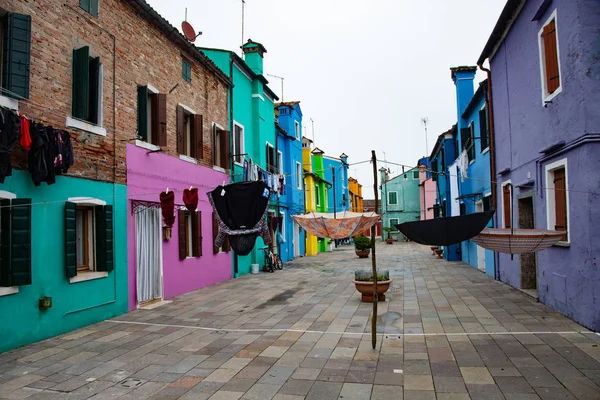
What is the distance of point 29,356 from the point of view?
6.32 m

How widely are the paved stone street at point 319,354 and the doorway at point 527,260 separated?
95 centimetres

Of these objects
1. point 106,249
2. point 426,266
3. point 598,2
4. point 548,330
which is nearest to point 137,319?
point 106,249

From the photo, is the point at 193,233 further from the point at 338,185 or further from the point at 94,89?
the point at 338,185

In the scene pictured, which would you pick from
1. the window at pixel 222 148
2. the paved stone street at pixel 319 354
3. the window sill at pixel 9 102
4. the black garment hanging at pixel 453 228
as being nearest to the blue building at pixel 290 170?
the window at pixel 222 148

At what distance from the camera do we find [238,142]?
1614cm

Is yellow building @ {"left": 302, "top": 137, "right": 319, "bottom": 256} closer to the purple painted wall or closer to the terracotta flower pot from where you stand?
the terracotta flower pot

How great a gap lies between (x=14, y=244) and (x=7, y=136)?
1676mm

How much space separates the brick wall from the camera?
7250mm

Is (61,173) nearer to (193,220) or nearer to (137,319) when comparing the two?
(137,319)

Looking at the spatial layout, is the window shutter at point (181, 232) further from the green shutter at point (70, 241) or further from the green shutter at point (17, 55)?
the green shutter at point (17, 55)

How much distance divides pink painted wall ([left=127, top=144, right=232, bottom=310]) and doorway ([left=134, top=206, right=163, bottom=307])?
182mm

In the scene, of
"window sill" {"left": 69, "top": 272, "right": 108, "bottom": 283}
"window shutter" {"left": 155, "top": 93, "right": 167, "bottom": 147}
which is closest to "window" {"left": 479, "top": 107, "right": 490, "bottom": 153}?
"window shutter" {"left": 155, "top": 93, "right": 167, "bottom": 147}

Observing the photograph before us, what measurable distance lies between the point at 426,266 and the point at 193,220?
34.9 feet

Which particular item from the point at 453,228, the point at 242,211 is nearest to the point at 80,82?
the point at 242,211
